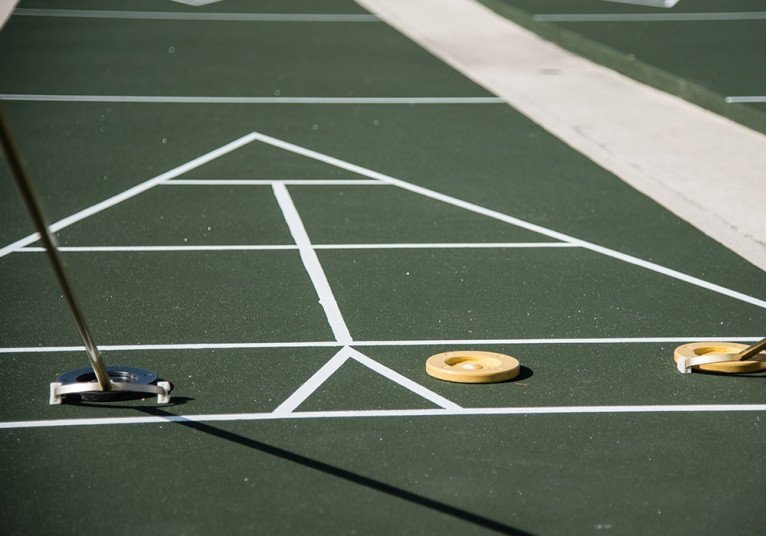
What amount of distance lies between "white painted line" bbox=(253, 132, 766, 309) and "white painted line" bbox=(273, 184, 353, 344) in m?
0.95

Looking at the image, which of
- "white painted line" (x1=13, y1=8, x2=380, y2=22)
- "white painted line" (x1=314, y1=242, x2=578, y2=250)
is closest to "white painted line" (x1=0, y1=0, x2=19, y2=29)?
"white painted line" (x1=13, y1=8, x2=380, y2=22)

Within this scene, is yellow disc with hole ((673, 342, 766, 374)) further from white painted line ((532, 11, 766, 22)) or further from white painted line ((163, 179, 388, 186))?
white painted line ((532, 11, 766, 22))

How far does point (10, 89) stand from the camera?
48.0 ft

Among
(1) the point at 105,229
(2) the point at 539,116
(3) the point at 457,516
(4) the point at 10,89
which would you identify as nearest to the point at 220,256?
(1) the point at 105,229

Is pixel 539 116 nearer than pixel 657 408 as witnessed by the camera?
No

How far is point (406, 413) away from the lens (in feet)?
20.0

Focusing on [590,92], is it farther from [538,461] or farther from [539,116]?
[538,461]

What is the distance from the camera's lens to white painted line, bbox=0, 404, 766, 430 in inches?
233

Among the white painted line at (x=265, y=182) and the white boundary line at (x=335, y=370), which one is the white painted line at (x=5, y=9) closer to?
the white painted line at (x=265, y=182)

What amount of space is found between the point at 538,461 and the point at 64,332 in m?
3.11

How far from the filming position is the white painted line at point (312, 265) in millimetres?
7414

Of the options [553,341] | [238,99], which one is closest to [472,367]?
[553,341]

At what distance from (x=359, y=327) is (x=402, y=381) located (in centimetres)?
95

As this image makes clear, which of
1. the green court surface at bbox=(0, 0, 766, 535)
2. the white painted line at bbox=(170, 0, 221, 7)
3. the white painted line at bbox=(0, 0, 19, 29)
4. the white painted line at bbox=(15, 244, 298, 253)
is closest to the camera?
the green court surface at bbox=(0, 0, 766, 535)
